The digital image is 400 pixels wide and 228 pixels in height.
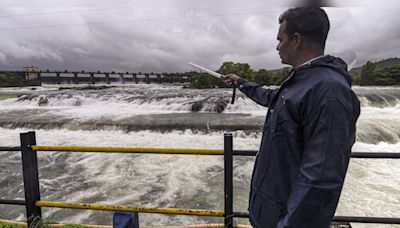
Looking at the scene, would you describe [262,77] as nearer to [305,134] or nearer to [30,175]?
[30,175]

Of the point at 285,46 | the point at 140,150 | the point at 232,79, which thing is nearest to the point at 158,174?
the point at 140,150

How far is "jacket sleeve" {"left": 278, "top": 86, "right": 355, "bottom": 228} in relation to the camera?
1116mm

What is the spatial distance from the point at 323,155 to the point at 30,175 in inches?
116

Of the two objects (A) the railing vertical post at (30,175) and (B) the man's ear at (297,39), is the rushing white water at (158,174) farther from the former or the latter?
(B) the man's ear at (297,39)

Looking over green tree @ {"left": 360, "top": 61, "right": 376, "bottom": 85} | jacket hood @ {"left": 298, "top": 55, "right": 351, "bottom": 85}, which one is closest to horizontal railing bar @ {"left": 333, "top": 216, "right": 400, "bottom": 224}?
jacket hood @ {"left": 298, "top": 55, "right": 351, "bottom": 85}

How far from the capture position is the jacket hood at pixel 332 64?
48.6 inches

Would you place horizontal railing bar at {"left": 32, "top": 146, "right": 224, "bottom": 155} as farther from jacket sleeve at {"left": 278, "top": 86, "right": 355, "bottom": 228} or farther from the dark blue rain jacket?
jacket sleeve at {"left": 278, "top": 86, "right": 355, "bottom": 228}

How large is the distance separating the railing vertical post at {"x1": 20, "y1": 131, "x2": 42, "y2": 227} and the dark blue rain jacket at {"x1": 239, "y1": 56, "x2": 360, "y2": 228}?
252 cm

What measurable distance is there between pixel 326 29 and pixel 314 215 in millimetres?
774

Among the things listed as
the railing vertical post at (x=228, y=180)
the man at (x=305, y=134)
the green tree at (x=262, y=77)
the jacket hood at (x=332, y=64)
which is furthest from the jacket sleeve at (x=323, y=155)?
the green tree at (x=262, y=77)

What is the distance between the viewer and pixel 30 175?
120 inches

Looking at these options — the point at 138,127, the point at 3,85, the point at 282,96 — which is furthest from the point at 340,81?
the point at 3,85

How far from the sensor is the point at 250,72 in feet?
94.9

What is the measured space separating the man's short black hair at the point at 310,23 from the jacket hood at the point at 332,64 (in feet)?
0.23
